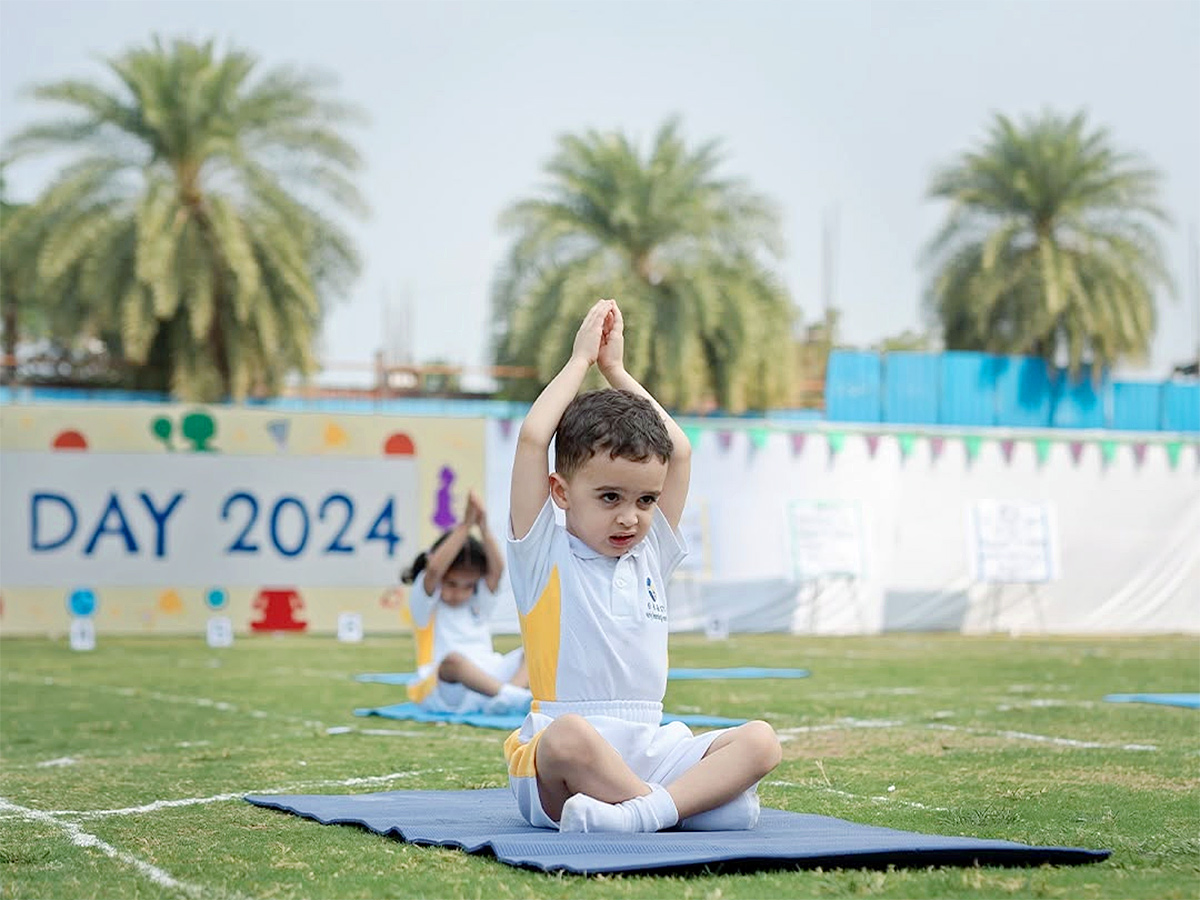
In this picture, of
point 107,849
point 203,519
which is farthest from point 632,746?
point 203,519

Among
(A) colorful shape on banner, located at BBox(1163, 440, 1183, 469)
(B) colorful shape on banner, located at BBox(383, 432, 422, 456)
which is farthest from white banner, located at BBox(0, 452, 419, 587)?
(A) colorful shape on banner, located at BBox(1163, 440, 1183, 469)

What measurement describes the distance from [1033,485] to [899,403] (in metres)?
3.48

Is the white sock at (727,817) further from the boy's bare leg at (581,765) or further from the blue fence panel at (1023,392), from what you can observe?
the blue fence panel at (1023,392)

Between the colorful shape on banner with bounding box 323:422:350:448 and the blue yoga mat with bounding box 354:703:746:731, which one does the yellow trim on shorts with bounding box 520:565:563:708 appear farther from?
the colorful shape on banner with bounding box 323:422:350:448

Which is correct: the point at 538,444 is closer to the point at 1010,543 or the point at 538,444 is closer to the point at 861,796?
the point at 861,796

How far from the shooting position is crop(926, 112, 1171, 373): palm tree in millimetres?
30266

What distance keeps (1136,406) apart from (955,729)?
22.3 m

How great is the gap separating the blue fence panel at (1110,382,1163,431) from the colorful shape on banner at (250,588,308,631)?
15.4m

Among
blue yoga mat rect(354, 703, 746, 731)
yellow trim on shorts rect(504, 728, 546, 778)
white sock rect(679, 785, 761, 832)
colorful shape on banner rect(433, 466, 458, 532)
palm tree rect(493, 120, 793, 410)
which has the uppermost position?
palm tree rect(493, 120, 793, 410)

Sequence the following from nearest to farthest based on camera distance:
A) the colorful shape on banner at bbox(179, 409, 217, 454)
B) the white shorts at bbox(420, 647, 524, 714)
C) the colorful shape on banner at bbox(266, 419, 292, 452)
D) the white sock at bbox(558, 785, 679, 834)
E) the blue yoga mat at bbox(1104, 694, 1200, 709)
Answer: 1. the white sock at bbox(558, 785, 679, 834)
2. the white shorts at bbox(420, 647, 524, 714)
3. the blue yoga mat at bbox(1104, 694, 1200, 709)
4. the colorful shape on banner at bbox(179, 409, 217, 454)
5. the colorful shape on banner at bbox(266, 419, 292, 452)

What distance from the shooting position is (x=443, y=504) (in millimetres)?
21094

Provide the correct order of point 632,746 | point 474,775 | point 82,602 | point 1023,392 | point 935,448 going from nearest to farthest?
point 632,746 → point 474,775 → point 82,602 → point 935,448 → point 1023,392

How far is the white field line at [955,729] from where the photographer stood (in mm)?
7766

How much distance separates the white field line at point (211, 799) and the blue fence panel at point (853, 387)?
2196 centimetres
